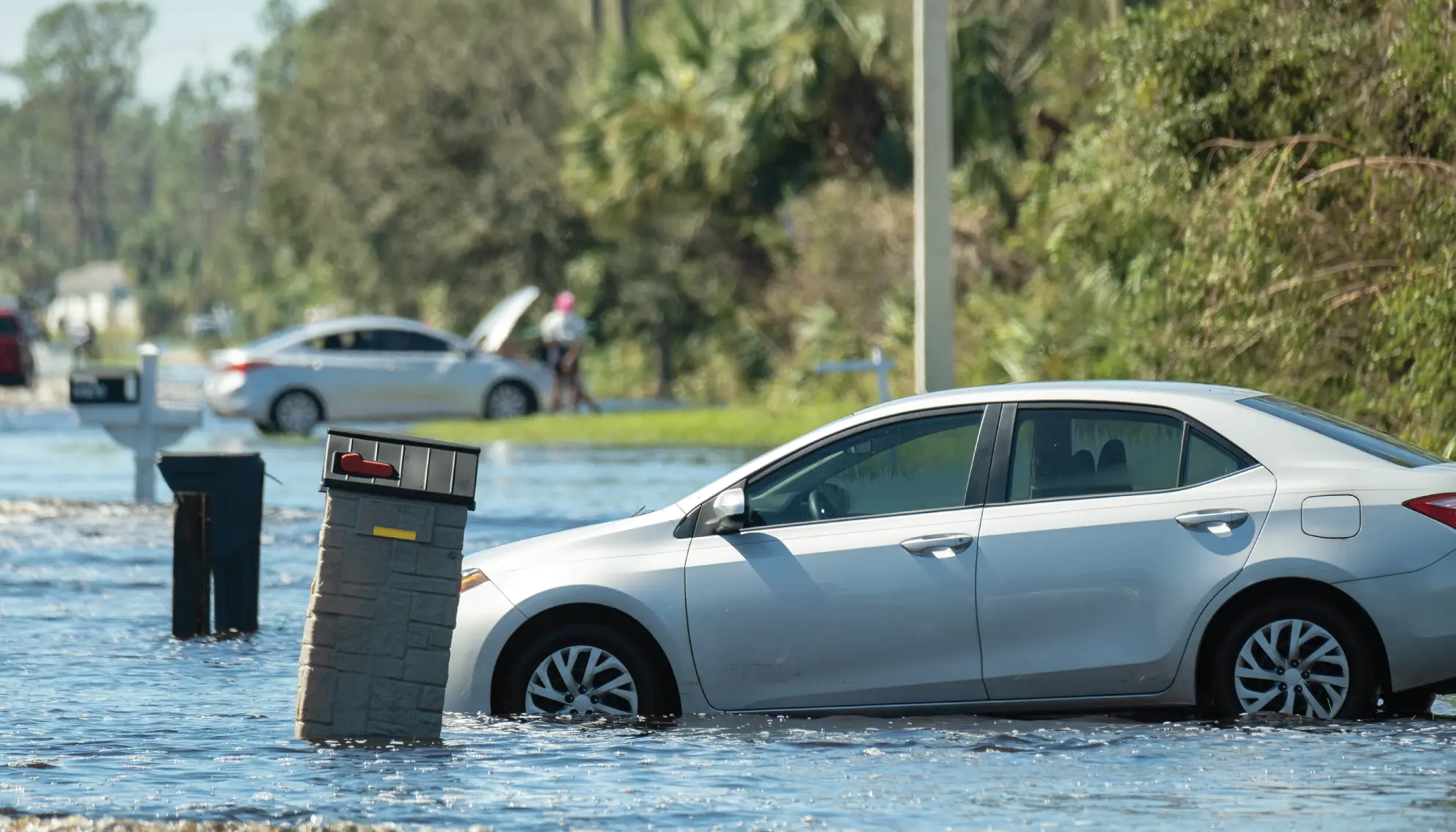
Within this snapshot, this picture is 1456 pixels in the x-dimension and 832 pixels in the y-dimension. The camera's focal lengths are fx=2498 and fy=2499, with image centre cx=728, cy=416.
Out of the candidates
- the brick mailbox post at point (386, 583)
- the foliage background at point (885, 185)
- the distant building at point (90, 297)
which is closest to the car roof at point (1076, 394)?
the brick mailbox post at point (386, 583)

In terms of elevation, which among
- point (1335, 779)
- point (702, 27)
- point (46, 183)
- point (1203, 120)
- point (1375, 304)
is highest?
point (46, 183)

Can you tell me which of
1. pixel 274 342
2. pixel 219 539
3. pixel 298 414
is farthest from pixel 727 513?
pixel 274 342

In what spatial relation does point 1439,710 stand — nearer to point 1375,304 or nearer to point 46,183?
point 1375,304

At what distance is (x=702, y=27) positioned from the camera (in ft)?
120

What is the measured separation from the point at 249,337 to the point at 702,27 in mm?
71589

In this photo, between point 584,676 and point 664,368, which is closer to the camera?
point 584,676

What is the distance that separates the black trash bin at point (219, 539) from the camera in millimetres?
13391

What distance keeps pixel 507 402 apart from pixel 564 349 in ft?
4.70

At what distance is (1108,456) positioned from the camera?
31.8 feet

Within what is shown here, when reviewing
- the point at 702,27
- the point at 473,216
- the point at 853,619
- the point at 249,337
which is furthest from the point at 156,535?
the point at 249,337

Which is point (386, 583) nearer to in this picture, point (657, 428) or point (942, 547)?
point (942, 547)

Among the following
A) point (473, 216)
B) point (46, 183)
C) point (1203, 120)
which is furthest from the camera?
point (46, 183)

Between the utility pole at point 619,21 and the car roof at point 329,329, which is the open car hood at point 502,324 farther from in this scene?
the utility pole at point 619,21

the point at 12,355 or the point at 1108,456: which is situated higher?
the point at 12,355
